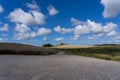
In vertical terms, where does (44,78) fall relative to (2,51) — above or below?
below

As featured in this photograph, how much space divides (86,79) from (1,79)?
6523mm

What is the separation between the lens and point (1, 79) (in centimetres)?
1298

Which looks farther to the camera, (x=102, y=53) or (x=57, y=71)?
(x=102, y=53)

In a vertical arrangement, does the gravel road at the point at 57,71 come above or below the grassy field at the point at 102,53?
below

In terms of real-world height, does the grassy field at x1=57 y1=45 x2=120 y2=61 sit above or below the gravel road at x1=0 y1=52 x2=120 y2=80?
above

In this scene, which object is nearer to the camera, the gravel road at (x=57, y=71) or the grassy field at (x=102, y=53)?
the gravel road at (x=57, y=71)

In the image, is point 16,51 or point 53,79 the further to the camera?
point 16,51

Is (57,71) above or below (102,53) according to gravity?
below

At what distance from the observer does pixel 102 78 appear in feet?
46.0

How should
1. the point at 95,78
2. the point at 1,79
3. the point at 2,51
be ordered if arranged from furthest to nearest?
the point at 2,51 < the point at 95,78 < the point at 1,79

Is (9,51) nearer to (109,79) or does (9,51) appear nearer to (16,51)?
(16,51)

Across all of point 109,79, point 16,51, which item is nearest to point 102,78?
point 109,79

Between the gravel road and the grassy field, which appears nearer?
the gravel road

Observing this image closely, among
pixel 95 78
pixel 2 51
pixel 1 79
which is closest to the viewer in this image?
pixel 1 79
